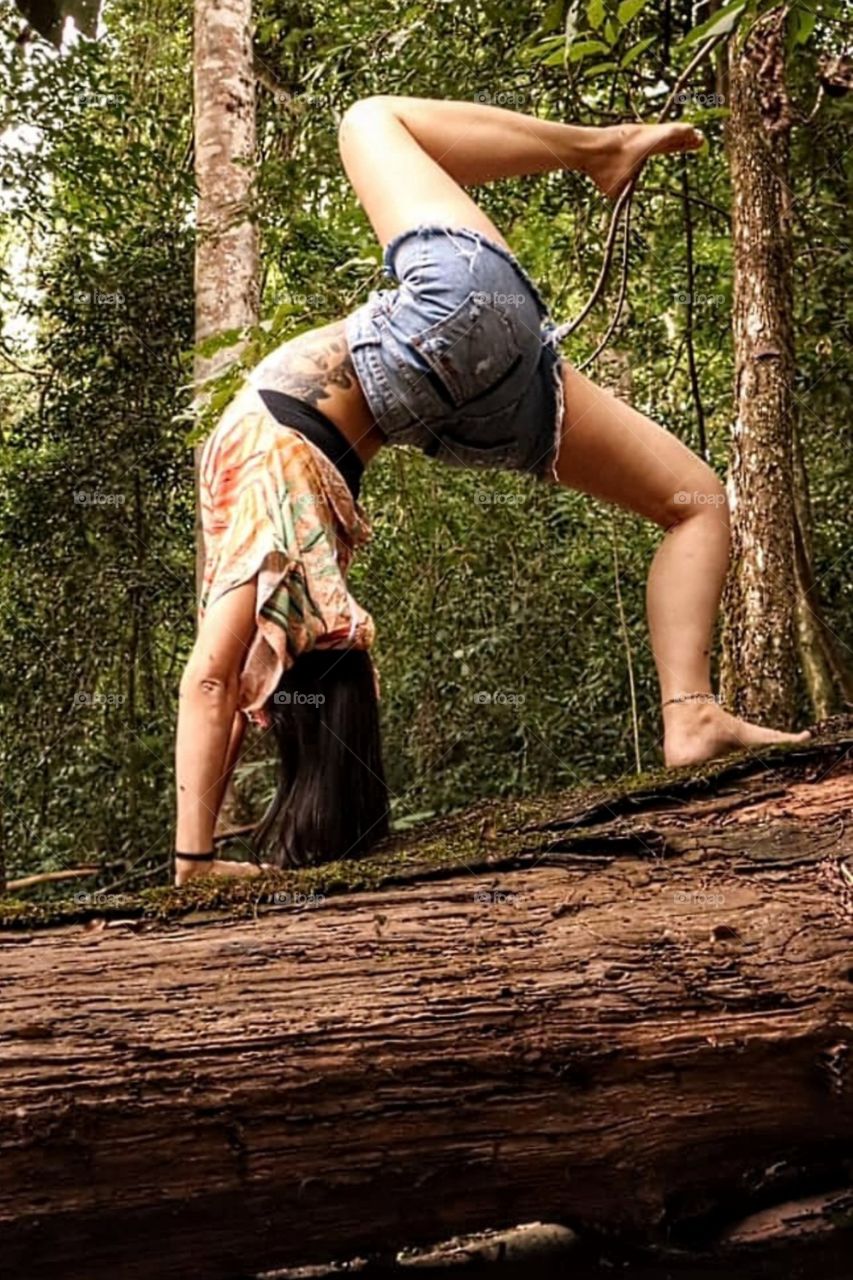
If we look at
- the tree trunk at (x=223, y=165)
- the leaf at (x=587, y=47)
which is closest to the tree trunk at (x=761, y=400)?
the leaf at (x=587, y=47)

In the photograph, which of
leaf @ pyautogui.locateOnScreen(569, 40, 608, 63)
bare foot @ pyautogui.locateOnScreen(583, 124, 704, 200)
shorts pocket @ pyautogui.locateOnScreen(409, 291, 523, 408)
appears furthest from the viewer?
leaf @ pyautogui.locateOnScreen(569, 40, 608, 63)

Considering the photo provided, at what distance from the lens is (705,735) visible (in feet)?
6.31

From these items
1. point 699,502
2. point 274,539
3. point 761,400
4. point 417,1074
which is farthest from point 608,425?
point 417,1074

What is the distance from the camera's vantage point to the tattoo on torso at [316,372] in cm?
189

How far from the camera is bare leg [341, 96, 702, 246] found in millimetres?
1845

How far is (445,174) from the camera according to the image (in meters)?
1.90

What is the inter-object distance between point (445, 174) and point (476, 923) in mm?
1123

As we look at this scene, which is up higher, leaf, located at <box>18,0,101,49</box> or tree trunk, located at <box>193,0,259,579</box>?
tree trunk, located at <box>193,0,259,579</box>

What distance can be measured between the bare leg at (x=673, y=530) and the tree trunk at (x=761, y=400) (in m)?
0.65

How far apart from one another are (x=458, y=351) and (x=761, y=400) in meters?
1.16

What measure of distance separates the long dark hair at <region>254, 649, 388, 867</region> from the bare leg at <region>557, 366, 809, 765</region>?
1.53ft

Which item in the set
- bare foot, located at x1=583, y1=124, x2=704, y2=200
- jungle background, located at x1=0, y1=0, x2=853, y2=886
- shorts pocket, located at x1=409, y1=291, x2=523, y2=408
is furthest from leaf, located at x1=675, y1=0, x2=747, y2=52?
jungle background, located at x1=0, y1=0, x2=853, y2=886

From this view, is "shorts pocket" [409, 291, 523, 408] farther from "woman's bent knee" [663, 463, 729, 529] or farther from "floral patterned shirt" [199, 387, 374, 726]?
"woman's bent knee" [663, 463, 729, 529]

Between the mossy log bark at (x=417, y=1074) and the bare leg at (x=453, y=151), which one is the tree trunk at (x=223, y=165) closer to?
the bare leg at (x=453, y=151)
